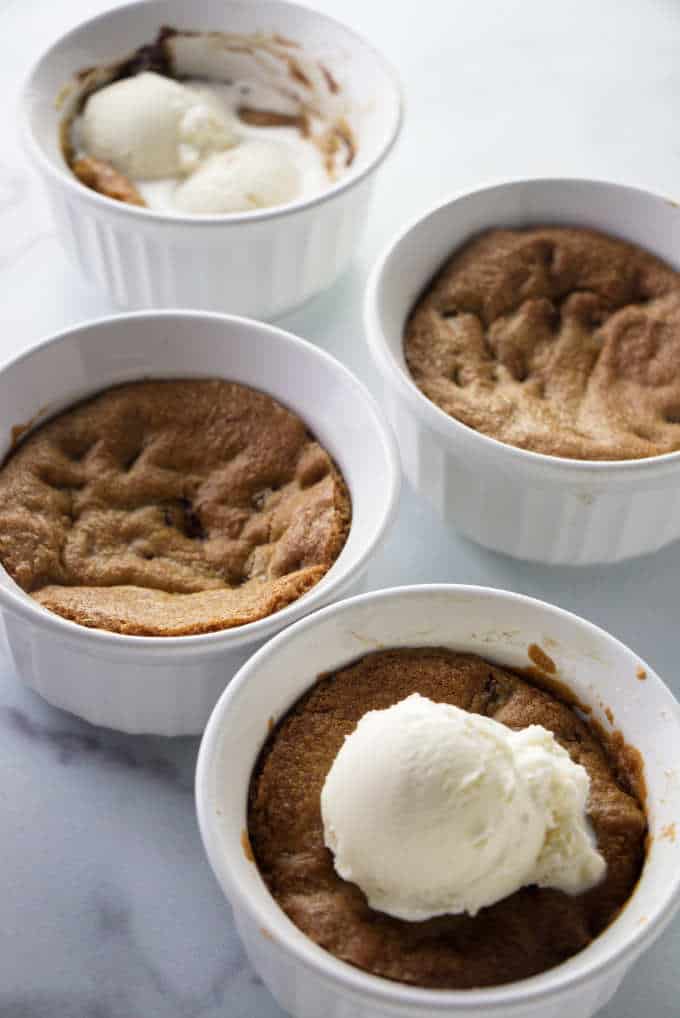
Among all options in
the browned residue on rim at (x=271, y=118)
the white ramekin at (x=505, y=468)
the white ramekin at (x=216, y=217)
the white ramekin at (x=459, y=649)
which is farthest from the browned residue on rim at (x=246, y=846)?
the browned residue on rim at (x=271, y=118)

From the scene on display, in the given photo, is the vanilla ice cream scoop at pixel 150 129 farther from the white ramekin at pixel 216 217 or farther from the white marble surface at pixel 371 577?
the white marble surface at pixel 371 577

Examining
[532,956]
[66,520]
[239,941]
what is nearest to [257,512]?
[66,520]

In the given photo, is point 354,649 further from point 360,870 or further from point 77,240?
point 77,240

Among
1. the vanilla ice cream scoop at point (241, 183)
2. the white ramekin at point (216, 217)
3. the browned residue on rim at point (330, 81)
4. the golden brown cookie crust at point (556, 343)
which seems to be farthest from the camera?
the browned residue on rim at point (330, 81)

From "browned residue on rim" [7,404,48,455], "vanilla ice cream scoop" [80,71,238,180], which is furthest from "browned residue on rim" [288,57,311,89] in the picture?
"browned residue on rim" [7,404,48,455]

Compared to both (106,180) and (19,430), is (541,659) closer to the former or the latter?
(19,430)

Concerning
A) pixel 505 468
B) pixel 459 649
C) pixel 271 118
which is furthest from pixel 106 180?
pixel 459 649
